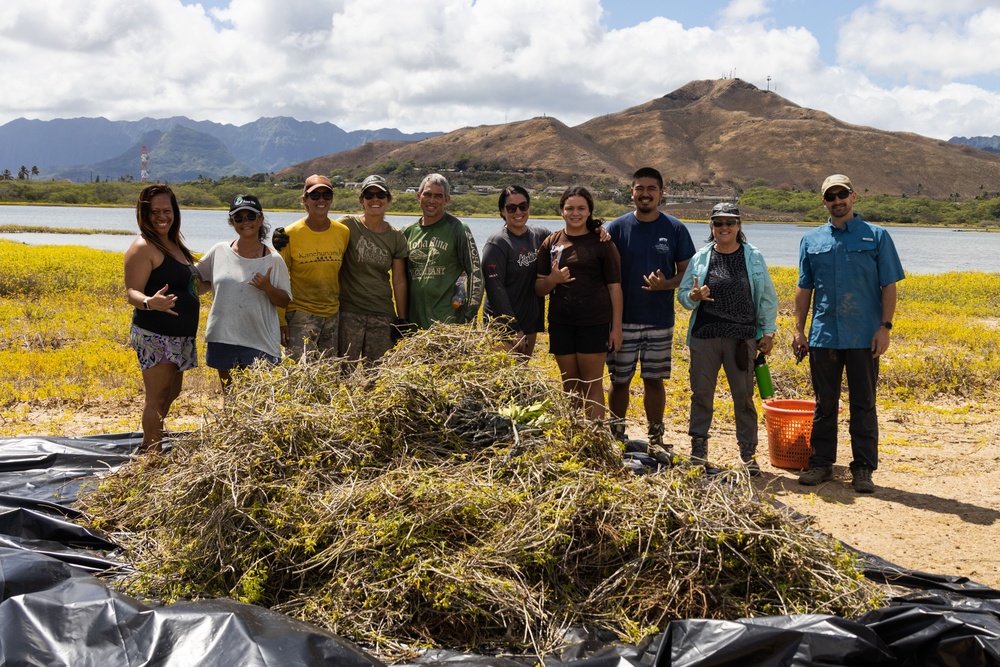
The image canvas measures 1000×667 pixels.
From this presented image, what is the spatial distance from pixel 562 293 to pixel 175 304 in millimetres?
2375

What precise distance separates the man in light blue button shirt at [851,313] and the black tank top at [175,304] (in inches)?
152

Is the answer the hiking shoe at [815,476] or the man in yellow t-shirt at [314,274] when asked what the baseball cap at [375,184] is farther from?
the hiking shoe at [815,476]

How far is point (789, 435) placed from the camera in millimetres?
5688

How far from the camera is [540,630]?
2826mm

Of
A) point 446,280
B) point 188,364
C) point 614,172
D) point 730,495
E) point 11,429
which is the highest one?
point 614,172

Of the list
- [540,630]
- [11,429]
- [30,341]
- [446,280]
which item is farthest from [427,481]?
[30,341]

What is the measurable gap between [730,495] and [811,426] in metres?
2.67

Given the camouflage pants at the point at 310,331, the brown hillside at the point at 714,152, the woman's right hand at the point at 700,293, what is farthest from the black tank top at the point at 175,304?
the brown hillside at the point at 714,152

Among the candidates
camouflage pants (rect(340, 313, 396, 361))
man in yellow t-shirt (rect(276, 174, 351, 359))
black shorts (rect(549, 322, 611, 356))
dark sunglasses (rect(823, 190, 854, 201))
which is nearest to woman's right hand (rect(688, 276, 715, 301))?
black shorts (rect(549, 322, 611, 356))

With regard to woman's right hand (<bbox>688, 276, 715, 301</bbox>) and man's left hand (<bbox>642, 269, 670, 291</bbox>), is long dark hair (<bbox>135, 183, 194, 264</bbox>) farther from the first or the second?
woman's right hand (<bbox>688, 276, 715, 301</bbox>)

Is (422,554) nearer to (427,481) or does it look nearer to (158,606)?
(427,481)

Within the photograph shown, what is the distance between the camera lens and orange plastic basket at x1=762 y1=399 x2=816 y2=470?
5.67 m

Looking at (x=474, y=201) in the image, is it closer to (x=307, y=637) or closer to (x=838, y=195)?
(x=838, y=195)

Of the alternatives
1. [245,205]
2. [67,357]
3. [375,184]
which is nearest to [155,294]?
[245,205]
